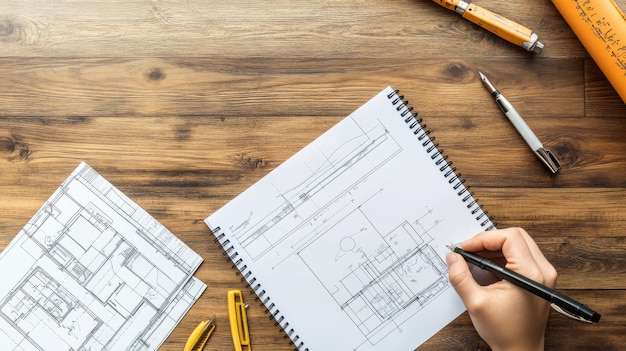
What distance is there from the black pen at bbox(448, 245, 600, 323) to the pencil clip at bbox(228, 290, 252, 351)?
376mm

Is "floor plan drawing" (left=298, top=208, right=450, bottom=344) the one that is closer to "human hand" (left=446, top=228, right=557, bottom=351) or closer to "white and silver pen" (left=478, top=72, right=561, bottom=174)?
"human hand" (left=446, top=228, right=557, bottom=351)

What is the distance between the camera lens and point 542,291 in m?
0.84

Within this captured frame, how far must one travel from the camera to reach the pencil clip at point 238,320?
970 mm

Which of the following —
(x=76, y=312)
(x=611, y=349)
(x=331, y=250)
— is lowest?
(x=611, y=349)

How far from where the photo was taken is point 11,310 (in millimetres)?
976

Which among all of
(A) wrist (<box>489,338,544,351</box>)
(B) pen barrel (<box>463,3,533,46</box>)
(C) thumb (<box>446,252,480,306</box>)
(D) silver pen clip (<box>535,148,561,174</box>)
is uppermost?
(B) pen barrel (<box>463,3,533,46</box>)

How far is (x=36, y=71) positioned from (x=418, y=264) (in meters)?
0.71

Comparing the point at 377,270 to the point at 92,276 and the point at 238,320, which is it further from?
the point at 92,276

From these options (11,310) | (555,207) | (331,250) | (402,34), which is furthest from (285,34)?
(11,310)

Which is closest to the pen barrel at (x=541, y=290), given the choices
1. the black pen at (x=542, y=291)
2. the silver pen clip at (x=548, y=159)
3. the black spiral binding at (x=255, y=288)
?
the black pen at (x=542, y=291)

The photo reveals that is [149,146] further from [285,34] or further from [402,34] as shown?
[402,34]

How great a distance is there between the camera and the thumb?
2.90 ft

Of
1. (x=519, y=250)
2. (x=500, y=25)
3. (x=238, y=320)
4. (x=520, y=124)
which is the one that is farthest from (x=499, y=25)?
(x=238, y=320)

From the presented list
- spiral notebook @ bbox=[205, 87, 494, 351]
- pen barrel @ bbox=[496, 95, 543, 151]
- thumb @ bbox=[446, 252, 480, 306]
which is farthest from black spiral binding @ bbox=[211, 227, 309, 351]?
pen barrel @ bbox=[496, 95, 543, 151]
